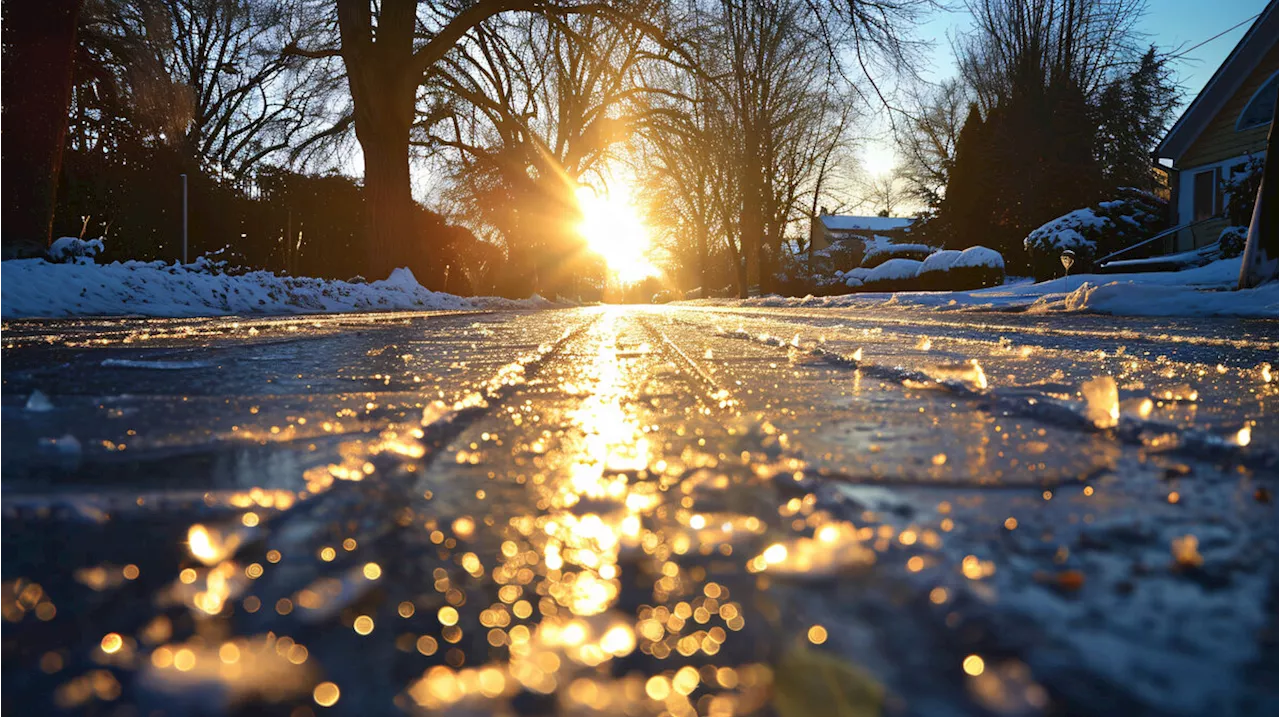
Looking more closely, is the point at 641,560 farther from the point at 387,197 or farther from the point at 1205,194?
the point at 1205,194

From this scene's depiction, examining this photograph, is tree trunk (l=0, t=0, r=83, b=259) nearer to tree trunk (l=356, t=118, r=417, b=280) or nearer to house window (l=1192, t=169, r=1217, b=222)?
tree trunk (l=356, t=118, r=417, b=280)

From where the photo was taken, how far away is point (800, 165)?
39.2 m

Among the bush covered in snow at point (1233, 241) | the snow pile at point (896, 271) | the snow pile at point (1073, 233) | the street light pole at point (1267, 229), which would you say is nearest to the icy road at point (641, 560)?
the street light pole at point (1267, 229)

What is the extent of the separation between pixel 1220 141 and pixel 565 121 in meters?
14.7

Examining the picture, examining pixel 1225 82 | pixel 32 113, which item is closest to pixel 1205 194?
pixel 1225 82

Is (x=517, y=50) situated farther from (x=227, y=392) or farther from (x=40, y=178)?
(x=227, y=392)

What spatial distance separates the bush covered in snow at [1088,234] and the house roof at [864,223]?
52.7 m

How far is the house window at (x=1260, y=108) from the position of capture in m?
17.1

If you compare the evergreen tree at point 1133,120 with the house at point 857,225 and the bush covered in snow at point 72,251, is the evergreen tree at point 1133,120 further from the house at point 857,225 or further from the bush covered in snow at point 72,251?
the house at point 857,225

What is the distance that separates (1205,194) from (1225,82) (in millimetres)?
2419

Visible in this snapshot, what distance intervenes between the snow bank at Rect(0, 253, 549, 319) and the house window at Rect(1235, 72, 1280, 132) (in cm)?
1781

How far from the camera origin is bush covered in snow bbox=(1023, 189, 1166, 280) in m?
17.2

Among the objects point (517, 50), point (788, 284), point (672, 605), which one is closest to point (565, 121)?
point (517, 50)

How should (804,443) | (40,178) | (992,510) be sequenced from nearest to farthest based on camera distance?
1. (992,510)
2. (804,443)
3. (40,178)
